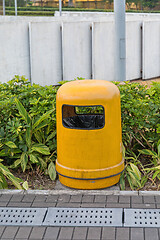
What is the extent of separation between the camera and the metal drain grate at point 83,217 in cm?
394

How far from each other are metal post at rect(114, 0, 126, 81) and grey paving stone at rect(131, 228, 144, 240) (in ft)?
11.6

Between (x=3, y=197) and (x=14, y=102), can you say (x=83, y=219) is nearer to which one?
(x=3, y=197)

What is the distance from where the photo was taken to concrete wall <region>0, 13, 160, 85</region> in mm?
11086

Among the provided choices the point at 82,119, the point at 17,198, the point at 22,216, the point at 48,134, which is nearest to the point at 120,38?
the point at 82,119

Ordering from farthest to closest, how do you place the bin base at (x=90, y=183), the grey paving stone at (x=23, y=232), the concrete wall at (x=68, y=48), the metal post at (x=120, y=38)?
1. the concrete wall at (x=68, y=48)
2. the metal post at (x=120, y=38)
3. the bin base at (x=90, y=183)
4. the grey paving stone at (x=23, y=232)

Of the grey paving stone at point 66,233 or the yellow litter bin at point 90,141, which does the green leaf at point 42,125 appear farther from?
the grey paving stone at point 66,233

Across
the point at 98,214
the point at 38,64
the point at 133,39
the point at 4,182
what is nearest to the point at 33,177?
the point at 4,182

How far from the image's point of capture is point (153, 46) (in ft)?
44.3

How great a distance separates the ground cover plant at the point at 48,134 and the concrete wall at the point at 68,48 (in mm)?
5710

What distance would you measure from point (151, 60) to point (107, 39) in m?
1.97

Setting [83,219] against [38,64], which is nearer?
[83,219]

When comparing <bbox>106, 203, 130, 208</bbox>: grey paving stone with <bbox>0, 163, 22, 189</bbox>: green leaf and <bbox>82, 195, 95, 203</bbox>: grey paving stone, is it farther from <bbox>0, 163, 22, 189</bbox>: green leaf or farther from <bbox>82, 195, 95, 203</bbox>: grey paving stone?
<bbox>0, 163, 22, 189</bbox>: green leaf

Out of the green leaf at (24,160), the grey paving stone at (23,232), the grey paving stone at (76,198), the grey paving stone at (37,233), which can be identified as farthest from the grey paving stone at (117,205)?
the green leaf at (24,160)

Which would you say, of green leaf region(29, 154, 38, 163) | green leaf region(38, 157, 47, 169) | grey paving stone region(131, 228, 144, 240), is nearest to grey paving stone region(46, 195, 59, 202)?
green leaf region(29, 154, 38, 163)
